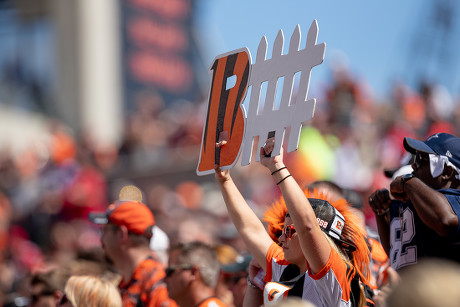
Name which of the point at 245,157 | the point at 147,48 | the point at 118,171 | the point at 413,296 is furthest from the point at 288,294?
the point at 147,48

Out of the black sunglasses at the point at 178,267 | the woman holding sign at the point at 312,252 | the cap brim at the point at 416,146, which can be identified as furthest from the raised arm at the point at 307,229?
the black sunglasses at the point at 178,267

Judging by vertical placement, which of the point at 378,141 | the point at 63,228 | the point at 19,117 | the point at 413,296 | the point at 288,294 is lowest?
the point at 19,117

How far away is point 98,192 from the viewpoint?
10.4 m

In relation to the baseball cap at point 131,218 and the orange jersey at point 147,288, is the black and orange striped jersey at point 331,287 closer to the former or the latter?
the orange jersey at point 147,288

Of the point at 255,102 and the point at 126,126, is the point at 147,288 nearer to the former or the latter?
the point at 255,102

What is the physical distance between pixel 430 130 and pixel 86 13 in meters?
12.6

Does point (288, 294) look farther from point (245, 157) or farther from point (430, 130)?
Result: point (430, 130)

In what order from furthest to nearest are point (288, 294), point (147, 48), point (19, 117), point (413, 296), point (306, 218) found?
point (147, 48) → point (19, 117) → point (288, 294) → point (306, 218) → point (413, 296)

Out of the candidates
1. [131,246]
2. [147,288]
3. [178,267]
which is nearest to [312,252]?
[178,267]

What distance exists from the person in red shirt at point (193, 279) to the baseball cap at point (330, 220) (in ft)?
3.58

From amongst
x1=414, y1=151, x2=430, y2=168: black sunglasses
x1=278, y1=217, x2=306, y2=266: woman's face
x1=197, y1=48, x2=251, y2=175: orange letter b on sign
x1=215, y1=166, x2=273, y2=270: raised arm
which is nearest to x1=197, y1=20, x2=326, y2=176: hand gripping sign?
x1=197, y1=48, x2=251, y2=175: orange letter b on sign

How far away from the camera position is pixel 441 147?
125 inches

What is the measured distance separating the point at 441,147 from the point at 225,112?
1.00 m

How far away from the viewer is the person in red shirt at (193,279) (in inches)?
158
